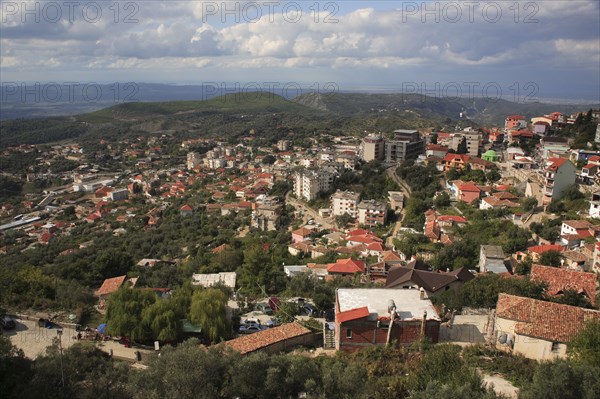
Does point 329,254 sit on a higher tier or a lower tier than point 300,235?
higher

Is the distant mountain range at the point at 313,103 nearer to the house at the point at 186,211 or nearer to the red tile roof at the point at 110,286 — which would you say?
the house at the point at 186,211

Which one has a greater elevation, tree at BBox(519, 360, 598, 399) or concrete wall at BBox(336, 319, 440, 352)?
tree at BBox(519, 360, 598, 399)

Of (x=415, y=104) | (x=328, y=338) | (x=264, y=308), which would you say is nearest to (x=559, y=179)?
(x=264, y=308)

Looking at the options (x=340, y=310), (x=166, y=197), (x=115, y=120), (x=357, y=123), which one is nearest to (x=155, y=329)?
(x=340, y=310)

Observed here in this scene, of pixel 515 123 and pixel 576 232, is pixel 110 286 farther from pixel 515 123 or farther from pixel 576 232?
pixel 515 123

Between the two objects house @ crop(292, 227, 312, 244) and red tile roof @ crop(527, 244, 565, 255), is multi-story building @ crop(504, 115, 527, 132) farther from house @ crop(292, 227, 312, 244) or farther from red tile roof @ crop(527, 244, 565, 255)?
red tile roof @ crop(527, 244, 565, 255)

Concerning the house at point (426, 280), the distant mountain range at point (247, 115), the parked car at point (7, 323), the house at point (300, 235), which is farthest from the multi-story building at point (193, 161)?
the parked car at point (7, 323)

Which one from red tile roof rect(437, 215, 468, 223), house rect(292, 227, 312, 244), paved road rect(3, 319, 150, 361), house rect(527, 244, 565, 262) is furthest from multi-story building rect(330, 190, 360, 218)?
paved road rect(3, 319, 150, 361)
